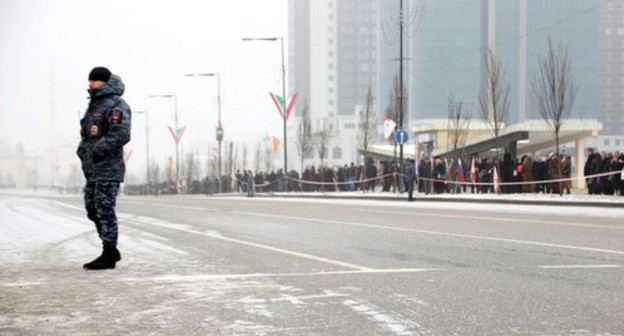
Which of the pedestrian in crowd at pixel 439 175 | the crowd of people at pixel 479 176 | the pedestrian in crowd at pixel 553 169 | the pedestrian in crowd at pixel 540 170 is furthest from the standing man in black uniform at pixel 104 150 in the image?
Result: the pedestrian in crowd at pixel 439 175

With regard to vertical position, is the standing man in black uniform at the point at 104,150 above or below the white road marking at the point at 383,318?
above

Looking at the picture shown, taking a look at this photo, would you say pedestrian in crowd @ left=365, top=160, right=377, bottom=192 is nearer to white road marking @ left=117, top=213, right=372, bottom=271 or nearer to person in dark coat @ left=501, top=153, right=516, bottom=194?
person in dark coat @ left=501, top=153, right=516, bottom=194

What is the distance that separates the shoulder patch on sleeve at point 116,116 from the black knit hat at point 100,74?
39 cm

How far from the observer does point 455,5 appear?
151625mm

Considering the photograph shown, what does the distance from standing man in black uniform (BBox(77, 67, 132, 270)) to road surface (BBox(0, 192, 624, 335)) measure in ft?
1.56

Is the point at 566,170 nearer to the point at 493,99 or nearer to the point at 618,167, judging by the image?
the point at 618,167

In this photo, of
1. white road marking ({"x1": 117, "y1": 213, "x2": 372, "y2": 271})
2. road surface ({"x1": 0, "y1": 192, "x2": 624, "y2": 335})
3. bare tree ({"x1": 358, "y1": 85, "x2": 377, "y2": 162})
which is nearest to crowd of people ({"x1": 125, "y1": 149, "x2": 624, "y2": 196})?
bare tree ({"x1": 358, "y1": 85, "x2": 377, "y2": 162})

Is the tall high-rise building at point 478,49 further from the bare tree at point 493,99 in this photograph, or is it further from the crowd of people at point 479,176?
the crowd of people at point 479,176

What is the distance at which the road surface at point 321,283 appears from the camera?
5.19 m

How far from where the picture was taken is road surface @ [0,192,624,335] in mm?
5191

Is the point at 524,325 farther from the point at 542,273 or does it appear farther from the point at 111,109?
the point at 111,109

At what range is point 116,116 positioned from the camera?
307 inches

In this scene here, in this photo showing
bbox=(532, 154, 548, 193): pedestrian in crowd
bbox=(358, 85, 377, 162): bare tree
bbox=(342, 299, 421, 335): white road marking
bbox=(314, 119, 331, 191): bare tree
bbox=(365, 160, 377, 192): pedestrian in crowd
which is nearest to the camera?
bbox=(342, 299, 421, 335): white road marking

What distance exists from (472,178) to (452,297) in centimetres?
2950
